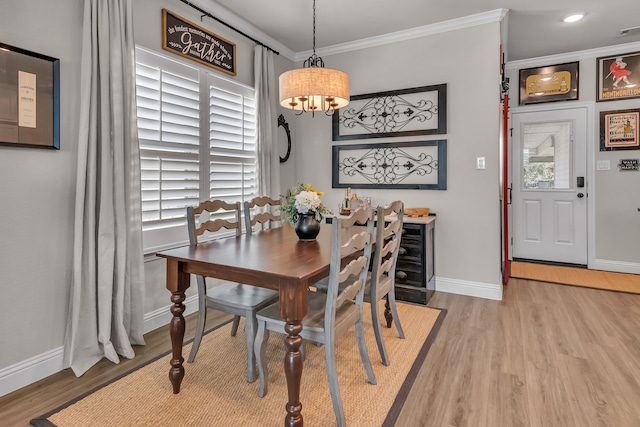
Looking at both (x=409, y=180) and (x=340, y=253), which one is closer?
(x=340, y=253)

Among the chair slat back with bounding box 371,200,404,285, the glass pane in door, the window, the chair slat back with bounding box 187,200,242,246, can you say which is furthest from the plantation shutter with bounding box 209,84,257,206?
the glass pane in door

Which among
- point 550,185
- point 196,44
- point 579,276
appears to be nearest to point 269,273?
point 196,44

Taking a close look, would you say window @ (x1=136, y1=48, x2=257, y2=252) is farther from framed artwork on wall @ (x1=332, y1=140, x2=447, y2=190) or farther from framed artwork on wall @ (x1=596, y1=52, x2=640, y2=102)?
framed artwork on wall @ (x1=596, y1=52, x2=640, y2=102)

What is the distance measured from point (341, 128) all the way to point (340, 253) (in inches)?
108

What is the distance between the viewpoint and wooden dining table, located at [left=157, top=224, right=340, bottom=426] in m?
1.46

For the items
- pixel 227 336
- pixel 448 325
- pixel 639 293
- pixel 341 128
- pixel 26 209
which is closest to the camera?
pixel 26 209

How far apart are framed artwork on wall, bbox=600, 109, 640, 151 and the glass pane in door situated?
348 millimetres

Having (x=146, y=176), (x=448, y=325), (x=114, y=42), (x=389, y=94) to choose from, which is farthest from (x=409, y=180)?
(x=114, y=42)

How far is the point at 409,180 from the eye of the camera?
3.71 metres

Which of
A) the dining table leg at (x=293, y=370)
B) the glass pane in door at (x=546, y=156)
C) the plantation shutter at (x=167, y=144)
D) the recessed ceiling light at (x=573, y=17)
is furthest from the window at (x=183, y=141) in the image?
the glass pane in door at (x=546, y=156)

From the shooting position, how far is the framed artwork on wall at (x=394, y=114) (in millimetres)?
3531

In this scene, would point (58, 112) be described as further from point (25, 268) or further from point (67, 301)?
point (67, 301)

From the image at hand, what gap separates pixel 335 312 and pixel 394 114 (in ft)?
8.76

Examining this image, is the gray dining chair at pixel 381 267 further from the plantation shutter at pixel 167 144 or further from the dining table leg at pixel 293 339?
the plantation shutter at pixel 167 144
